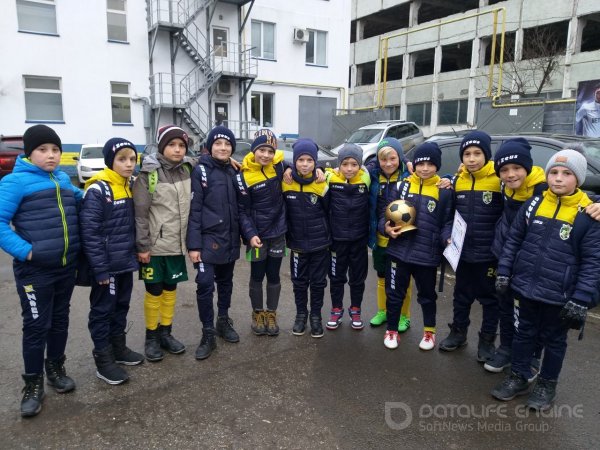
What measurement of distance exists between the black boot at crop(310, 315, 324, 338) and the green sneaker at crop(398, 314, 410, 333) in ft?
2.58

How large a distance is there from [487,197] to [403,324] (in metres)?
1.55

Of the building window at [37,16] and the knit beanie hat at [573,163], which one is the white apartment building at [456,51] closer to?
the building window at [37,16]

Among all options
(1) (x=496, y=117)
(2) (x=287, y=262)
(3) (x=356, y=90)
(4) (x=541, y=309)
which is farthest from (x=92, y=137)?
(3) (x=356, y=90)

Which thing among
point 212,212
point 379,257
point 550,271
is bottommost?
point 379,257

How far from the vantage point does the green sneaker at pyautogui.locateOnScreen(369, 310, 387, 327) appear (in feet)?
15.4

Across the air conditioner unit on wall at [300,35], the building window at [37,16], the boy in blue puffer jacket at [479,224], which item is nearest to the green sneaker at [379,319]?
the boy in blue puffer jacket at [479,224]

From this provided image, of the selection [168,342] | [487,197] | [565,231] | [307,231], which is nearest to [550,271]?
[565,231]

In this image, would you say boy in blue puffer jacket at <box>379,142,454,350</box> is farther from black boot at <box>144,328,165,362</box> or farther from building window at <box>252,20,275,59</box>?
building window at <box>252,20,275,59</box>

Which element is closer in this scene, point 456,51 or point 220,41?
point 220,41

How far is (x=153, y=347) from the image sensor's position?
397 centimetres

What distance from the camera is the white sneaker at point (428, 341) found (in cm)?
412

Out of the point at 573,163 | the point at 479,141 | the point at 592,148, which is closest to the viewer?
the point at 573,163

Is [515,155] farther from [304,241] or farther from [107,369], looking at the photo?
[107,369]

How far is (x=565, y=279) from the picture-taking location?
301cm
